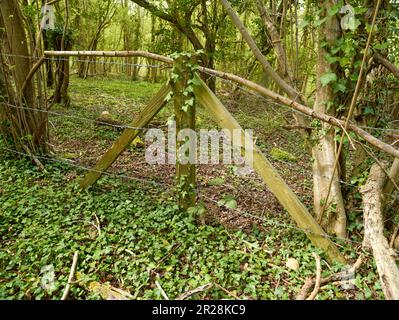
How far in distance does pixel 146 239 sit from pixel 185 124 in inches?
49.3

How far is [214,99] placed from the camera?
2.81m

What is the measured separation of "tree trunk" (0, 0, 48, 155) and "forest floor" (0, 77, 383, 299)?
34 centimetres

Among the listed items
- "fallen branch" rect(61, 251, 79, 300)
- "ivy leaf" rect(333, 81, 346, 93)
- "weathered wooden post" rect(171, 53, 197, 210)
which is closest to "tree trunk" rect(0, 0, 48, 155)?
"fallen branch" rect(61, 251, 79, 300)

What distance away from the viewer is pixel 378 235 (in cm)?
262

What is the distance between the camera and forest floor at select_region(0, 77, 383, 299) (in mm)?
2482

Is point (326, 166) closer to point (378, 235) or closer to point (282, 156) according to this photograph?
point (378, 235)

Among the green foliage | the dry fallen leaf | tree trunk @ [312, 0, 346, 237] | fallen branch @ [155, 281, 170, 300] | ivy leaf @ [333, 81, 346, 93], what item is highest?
ivy leaf @ [333, 81, 346, 93]

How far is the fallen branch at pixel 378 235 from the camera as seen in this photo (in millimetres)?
2221

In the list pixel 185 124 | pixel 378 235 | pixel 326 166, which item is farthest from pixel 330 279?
pixel 185 124

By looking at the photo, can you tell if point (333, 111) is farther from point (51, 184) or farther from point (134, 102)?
point (134, 102)

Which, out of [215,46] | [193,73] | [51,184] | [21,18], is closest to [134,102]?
[215,46]

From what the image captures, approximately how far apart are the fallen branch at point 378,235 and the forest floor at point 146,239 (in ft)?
0.91

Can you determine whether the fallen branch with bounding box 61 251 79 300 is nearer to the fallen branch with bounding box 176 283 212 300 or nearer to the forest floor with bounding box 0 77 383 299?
the forest floor with bounding box 0 77 383 299

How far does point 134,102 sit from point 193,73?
277 inches
